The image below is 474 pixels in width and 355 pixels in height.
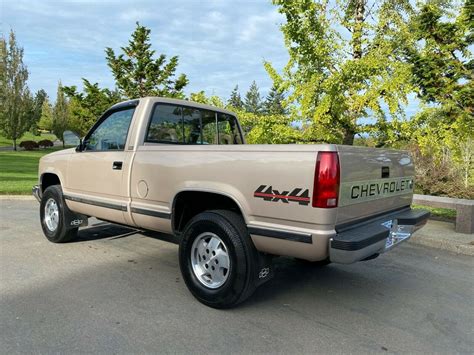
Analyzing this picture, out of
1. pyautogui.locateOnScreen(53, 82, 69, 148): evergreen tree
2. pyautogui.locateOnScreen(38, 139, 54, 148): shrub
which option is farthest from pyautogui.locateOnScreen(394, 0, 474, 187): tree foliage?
pyautogui.locateOnScreen(38, 139, 54, 148): shrub

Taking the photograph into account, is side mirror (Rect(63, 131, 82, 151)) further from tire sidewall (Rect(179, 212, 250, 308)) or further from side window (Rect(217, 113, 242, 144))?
tire sidewall (Rect(179, 212, 250, 308))

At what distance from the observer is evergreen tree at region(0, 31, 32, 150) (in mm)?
36969

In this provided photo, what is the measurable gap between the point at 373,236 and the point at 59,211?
4.23 metres

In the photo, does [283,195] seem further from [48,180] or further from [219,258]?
[48,180]

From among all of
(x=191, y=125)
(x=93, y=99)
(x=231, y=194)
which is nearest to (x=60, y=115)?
(x=93, y=99)

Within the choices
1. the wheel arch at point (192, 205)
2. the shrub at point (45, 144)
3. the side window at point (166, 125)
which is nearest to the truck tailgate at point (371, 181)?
the wheel arch at point (192, 205)

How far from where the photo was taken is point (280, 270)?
15.1ft

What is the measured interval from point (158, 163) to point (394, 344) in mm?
2610

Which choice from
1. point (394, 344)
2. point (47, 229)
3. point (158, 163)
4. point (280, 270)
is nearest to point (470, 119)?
point (280, 270)

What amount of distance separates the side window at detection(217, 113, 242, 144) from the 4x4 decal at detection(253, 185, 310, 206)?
229 centimetres

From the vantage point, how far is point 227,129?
540 cm

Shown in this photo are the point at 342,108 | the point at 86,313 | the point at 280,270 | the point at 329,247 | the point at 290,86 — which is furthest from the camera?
the point at 290,86

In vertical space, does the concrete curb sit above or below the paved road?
above

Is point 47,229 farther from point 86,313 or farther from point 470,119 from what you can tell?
point 470,119
